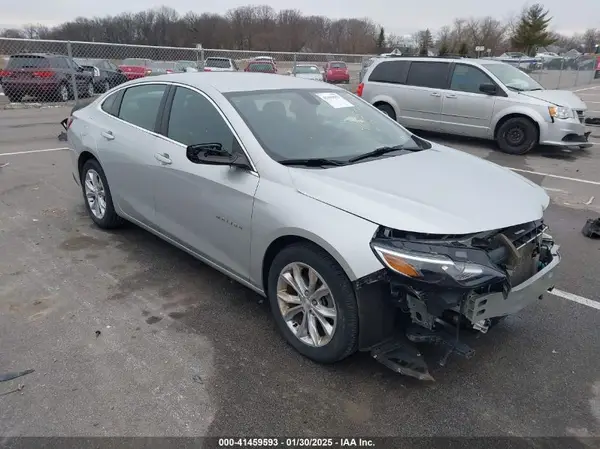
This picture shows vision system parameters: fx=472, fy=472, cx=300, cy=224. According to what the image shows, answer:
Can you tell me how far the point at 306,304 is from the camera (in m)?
2.88

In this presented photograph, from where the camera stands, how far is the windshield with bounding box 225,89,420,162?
3.26 metres

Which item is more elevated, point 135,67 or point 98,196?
point 135,67

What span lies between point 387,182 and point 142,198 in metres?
2.27

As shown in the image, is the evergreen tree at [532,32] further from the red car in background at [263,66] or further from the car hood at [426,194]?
the car hood at [426,194]

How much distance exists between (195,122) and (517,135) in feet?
25.9

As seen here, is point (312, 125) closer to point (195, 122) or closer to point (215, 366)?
point (195, 122)

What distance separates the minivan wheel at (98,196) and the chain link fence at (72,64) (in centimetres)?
1031

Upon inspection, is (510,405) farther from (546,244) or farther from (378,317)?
(546,244)

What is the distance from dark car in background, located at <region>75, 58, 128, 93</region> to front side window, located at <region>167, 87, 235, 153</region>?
15145 millimetres

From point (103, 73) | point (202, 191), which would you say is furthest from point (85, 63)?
point (202, 191)

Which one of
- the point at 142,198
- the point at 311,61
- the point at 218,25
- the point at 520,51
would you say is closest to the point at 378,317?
the point at 142,198

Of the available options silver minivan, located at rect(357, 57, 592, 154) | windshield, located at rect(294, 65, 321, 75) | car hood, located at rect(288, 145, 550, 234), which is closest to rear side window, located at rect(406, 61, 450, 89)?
silver minivan, located at rect(357, 57, 592, 154)

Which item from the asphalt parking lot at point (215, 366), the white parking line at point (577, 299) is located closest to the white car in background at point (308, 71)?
the asphalt parking lot at point (215, 366)

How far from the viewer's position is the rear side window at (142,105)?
4057 millimetres
